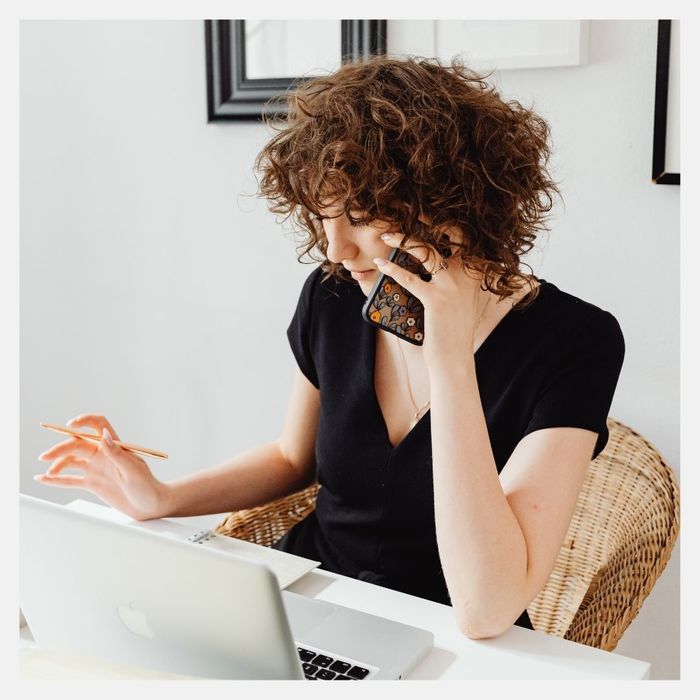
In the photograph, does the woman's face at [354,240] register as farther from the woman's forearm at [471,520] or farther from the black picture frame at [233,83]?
the black picture frame at [233,83]

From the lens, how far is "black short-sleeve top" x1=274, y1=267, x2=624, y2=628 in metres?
1.08

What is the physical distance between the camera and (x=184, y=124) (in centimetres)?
182

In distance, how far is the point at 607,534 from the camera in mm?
1420

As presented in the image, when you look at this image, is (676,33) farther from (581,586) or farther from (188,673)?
(188,673)

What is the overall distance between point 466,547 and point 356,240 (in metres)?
0.38

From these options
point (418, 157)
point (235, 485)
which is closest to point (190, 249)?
point (235, 485)

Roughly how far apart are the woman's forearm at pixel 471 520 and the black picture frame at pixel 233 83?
908 millimetres

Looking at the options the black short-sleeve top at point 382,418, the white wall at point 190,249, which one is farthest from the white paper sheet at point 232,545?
the white wall at point 190,249

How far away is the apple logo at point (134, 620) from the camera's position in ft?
2.58

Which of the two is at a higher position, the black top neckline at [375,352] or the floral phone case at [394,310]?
the floral phone case at [394,310]

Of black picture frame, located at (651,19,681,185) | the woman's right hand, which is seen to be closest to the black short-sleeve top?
the woman's right hand

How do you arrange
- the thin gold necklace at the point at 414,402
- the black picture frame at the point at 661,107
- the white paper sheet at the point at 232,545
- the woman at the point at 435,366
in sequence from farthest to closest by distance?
the black picture frame at the point at 661,107
the thin gold necklace at the point at 414,402
the white paper sheet at the point at 232,545
the woman at the point at 435,366

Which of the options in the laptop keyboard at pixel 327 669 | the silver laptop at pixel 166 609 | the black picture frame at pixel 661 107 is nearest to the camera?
the silver laptop at pixel 166 609

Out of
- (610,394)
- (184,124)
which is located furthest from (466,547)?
(184,124)
